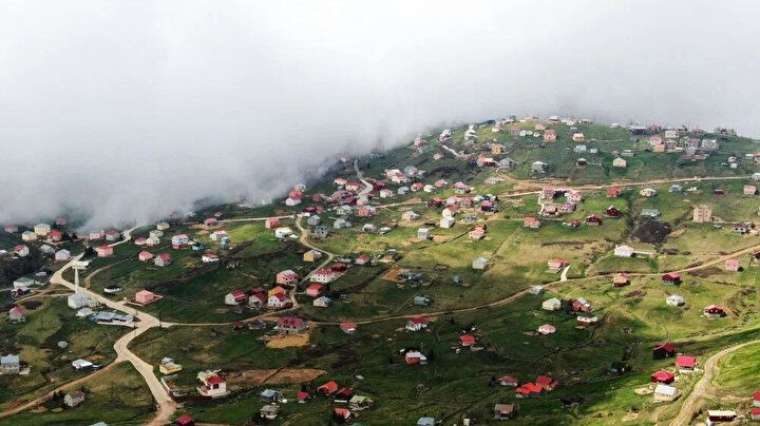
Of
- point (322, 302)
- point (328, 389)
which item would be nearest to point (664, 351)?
point (328, 389)

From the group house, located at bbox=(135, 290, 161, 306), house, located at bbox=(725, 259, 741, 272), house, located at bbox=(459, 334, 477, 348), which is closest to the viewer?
house, located at bbox=(459, 334, 477, 348)

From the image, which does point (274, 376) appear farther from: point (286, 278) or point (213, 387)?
point (286, 278)

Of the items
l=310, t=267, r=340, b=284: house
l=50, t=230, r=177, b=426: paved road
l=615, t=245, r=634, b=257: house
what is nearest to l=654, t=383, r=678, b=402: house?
l=50, t=230, r=177, b=426: paved road

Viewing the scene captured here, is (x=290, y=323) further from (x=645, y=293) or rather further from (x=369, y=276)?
(x=645, y=293)

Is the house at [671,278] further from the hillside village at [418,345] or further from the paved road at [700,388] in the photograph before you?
the paved road at [700,388]

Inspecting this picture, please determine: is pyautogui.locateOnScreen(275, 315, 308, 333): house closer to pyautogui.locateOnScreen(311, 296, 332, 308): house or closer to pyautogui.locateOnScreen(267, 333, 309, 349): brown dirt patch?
pyautogui.locateOnScreen(267, 333, 309, 349): brown dirt patch

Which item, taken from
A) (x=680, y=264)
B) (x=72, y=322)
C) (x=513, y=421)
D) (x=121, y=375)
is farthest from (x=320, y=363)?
(x=680, y=264)
